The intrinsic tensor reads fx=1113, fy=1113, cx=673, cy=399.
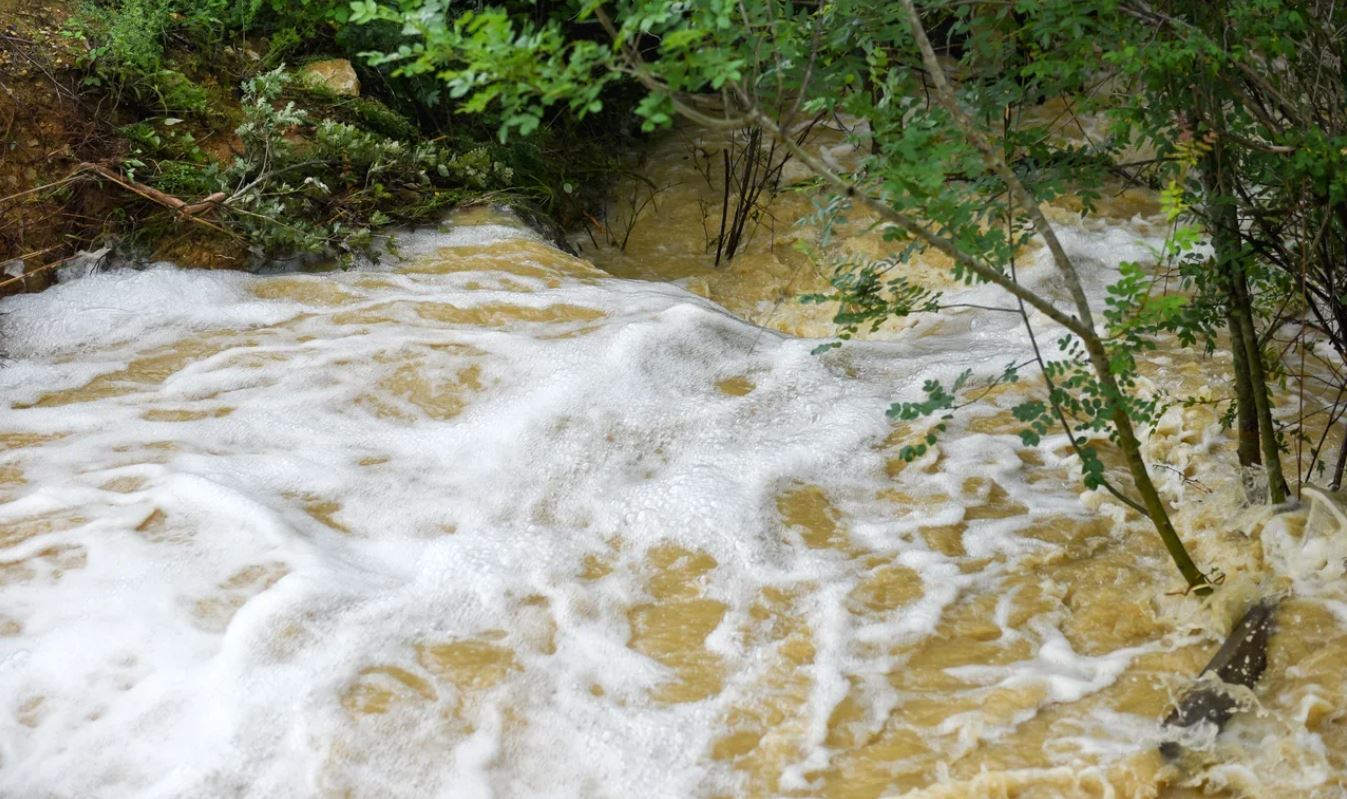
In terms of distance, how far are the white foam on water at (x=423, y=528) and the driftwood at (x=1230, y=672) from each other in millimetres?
181

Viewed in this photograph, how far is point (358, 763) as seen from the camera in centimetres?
247

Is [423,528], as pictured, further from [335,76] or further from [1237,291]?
[335,76]

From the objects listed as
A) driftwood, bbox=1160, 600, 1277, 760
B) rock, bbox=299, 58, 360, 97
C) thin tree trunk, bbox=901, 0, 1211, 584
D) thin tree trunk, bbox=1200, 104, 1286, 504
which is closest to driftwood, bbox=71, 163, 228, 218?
rock, bbox=299, 58, 360, 97

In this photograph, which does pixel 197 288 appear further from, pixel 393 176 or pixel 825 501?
pixel 825 501

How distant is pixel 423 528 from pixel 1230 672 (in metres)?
2.17

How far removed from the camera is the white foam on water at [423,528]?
8.27 ft

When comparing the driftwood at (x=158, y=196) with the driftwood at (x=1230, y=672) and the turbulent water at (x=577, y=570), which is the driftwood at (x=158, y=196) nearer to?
the turbulent water at (x=577, y=570)

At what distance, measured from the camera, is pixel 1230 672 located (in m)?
2.64

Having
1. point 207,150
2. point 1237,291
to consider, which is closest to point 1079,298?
point 1237,291

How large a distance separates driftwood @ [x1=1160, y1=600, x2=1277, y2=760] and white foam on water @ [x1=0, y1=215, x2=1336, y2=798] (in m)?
0.18

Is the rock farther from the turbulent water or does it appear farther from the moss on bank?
the turbulent water

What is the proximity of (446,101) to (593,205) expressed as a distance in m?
1.11

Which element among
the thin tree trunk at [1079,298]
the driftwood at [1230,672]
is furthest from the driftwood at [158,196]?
the driftwood at [1230,672]

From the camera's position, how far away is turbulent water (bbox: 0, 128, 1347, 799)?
2.49 meters
